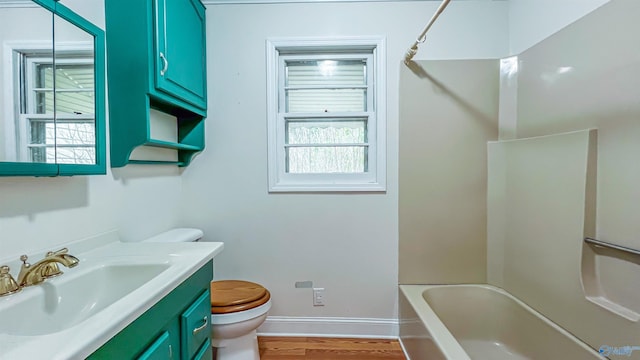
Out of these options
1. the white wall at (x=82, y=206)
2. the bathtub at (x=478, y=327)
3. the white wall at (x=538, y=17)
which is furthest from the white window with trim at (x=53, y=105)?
the white wall at (x=538, y=17)

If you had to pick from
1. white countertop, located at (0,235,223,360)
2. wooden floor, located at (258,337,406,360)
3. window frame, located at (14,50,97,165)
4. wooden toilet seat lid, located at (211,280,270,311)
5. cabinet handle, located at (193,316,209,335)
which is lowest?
wooden floor, located at (258,337,406,360)

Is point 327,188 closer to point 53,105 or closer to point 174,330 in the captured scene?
point 174,330

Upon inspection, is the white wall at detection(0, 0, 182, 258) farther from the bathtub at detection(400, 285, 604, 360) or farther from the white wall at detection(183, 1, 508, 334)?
the bathtub at detection(400, 285, 604, 360)

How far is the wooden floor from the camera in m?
1.80

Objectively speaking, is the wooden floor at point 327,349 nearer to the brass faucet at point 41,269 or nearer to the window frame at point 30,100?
the brass faucet at point 41,269

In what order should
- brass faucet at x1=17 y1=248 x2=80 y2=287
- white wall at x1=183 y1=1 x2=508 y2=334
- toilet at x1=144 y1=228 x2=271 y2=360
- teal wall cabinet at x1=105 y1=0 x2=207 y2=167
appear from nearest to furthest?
brass faucet at x1=17 y1=248 x2=80 y2=287 < teal wall cabinet at x1=105 y1=0 x2=207 y2=167 < toilet at x1=144 y1=228 x2=271 y2=360 < white wall at x1=183 y1=1 x2=508 y2=334

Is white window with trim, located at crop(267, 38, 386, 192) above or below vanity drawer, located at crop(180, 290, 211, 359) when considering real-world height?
above

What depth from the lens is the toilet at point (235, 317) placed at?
1478 millimetres

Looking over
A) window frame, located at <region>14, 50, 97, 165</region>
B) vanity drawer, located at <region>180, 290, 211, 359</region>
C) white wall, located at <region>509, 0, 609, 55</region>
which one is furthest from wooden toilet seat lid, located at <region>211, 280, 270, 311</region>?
white wall, located at <region>509, 0, 609, 55</region>

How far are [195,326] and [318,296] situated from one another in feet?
3.46

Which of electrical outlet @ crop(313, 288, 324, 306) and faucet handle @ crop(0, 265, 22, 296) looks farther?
electrical outlet @ crop(313, 288, 324, 306)

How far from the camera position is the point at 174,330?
3.22ft

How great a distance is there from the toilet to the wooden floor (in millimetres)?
236

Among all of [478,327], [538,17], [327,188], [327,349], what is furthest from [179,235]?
[538,17]
